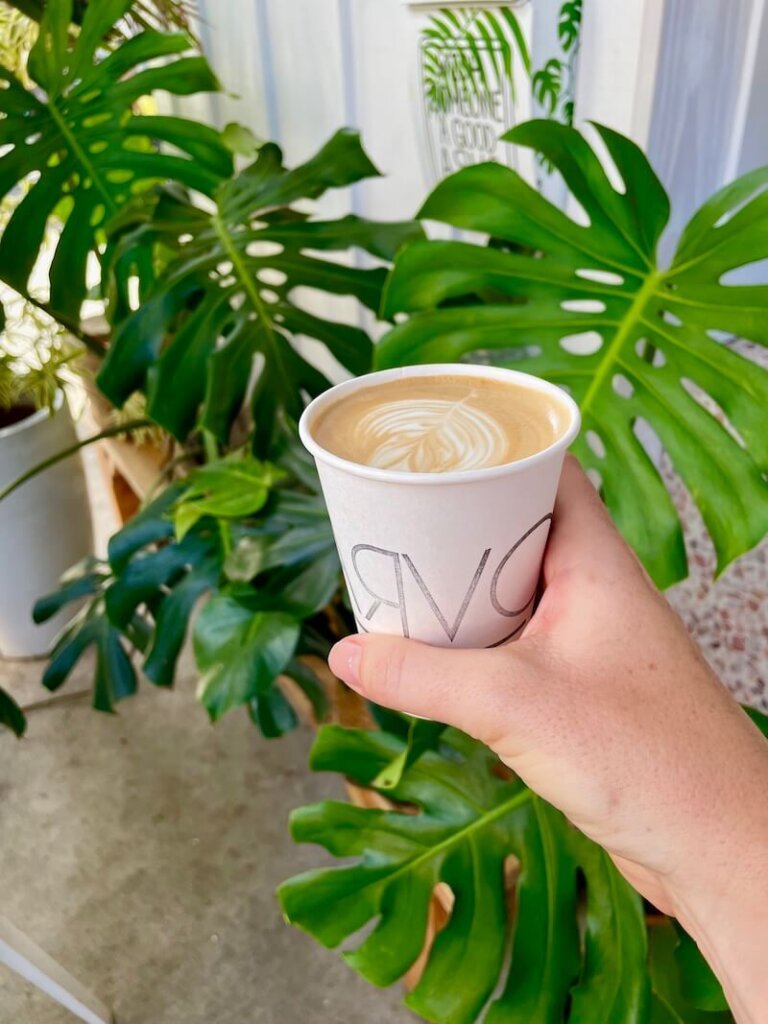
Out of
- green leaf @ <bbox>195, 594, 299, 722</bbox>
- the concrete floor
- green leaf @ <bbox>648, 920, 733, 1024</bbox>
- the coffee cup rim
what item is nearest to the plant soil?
the concrete floor

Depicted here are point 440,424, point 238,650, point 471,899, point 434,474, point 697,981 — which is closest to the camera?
point 434,474

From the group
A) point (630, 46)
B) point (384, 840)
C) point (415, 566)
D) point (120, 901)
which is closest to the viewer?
point (415, 566)

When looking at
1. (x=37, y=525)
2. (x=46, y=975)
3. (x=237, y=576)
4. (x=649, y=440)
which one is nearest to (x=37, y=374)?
(x=37, y=525)

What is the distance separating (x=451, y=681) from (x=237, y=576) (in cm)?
61

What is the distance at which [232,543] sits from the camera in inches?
48.3

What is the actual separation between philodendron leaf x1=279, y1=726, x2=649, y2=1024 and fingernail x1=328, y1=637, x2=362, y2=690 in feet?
1.07

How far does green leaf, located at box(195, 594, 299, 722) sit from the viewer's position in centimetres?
107

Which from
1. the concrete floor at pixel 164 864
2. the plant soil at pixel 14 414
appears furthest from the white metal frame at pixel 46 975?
the plant soil at pixel 14 414

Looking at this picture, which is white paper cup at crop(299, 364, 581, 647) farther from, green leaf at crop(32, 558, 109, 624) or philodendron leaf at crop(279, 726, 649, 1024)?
green leaf at crop(32, 558, 109, 624)

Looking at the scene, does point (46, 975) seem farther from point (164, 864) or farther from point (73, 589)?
point (73, 589)

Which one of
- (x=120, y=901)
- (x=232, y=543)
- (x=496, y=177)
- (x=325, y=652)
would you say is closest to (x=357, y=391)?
(x=496, y=177)

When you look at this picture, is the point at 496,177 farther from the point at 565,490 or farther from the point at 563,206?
the point at 563,206

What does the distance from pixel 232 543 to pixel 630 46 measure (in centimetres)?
87

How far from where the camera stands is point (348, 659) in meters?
0.60
